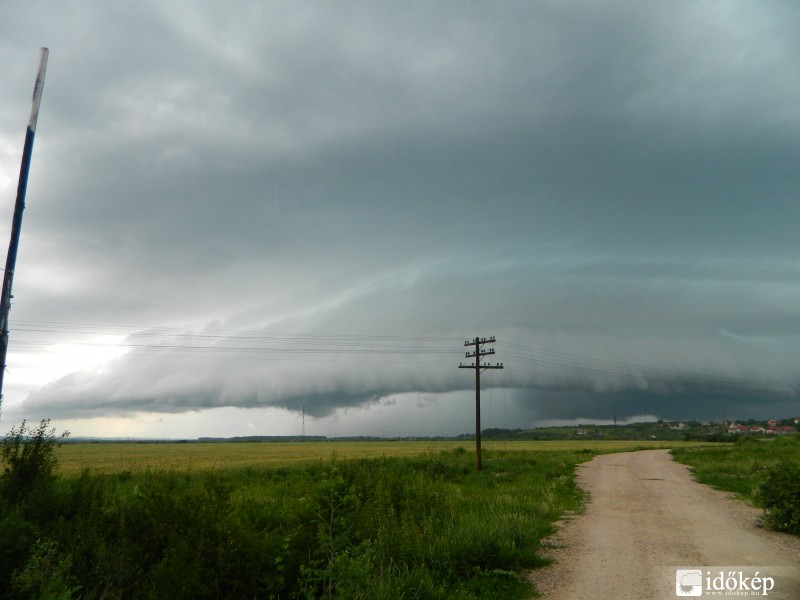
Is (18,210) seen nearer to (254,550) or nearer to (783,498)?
(254,550)

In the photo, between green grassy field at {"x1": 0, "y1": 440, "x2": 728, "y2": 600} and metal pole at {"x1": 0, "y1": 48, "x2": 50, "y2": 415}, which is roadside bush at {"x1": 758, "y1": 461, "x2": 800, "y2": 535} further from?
metal pole at {"x1": 0, "y1": 48, "x2": 50, "y2": 415}

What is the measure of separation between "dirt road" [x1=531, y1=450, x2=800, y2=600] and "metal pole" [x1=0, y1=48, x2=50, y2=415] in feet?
36.5

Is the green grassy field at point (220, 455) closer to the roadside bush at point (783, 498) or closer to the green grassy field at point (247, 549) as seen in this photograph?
the green grassy field at point (247, 549)

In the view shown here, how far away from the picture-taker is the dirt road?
9883mm

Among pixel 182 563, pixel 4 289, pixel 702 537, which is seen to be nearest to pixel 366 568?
pixel 182 563

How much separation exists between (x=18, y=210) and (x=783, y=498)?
65.2ft

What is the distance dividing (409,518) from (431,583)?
437 centimetres

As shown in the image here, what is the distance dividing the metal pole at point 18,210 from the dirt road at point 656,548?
11125 mm

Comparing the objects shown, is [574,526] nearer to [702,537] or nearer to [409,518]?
[702,537]

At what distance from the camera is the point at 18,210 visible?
36.5 ft

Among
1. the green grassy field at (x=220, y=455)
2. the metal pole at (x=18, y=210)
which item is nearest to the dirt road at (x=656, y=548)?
the green grassy field at (x=220, y=455)

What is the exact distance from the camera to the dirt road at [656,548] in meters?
9.88

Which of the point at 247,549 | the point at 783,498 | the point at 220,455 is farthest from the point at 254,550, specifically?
the point at 220,455

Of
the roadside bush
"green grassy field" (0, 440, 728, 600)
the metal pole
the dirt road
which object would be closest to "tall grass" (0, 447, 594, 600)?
"green grassy field" (0, 440, 728, 600)
